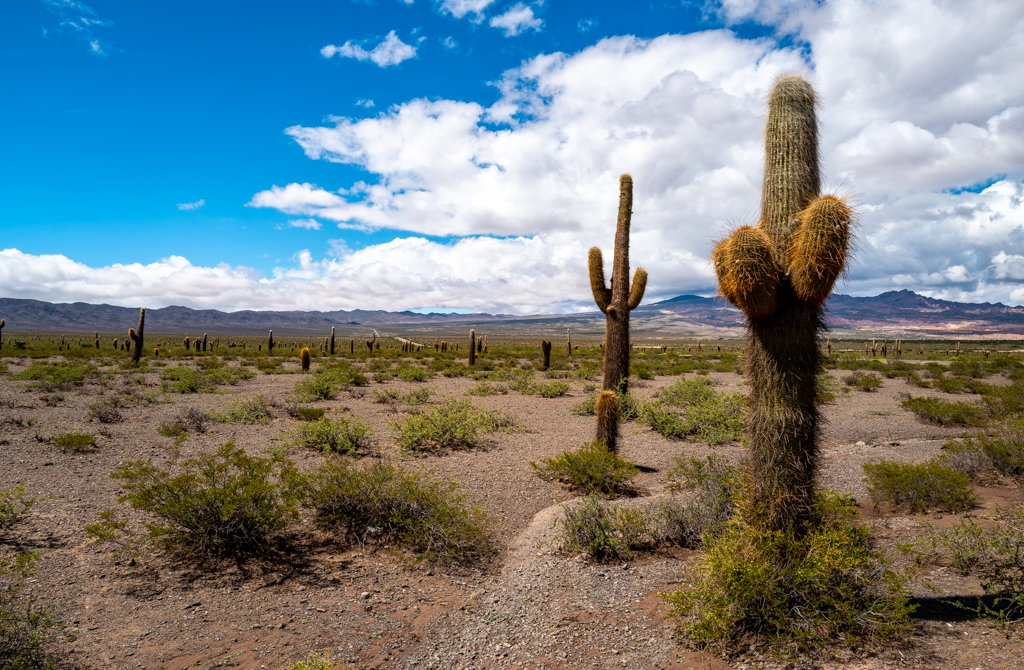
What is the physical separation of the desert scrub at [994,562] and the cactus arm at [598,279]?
25.8 feet

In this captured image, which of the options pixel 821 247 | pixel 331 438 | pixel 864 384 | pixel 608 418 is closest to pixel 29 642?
pixel 821 247

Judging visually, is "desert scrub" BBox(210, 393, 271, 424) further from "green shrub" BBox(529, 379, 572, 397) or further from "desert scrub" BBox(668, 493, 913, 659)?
"desert scrub" BBox(668, 493, 913, 659)

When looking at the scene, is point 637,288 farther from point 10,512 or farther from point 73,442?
point 73,442

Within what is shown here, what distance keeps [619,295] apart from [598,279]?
0.96 m

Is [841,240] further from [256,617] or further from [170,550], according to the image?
[170,550]

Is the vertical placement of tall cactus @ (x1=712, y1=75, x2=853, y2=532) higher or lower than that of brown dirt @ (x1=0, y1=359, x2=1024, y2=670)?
higher

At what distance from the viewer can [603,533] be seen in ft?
20.2

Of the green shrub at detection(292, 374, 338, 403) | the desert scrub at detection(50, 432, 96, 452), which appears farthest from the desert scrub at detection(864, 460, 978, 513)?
the green shrub at detection(292, 374, 338, 403)

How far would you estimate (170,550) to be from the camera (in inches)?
230

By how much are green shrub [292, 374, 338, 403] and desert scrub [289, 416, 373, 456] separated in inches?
279

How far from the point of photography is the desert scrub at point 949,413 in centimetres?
1421

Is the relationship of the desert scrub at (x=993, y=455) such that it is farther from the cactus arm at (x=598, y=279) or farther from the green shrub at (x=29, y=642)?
the green shrub at (x=29, y=642)

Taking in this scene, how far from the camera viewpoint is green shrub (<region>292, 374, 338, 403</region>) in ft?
60.3

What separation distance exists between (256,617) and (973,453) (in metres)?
11.2
